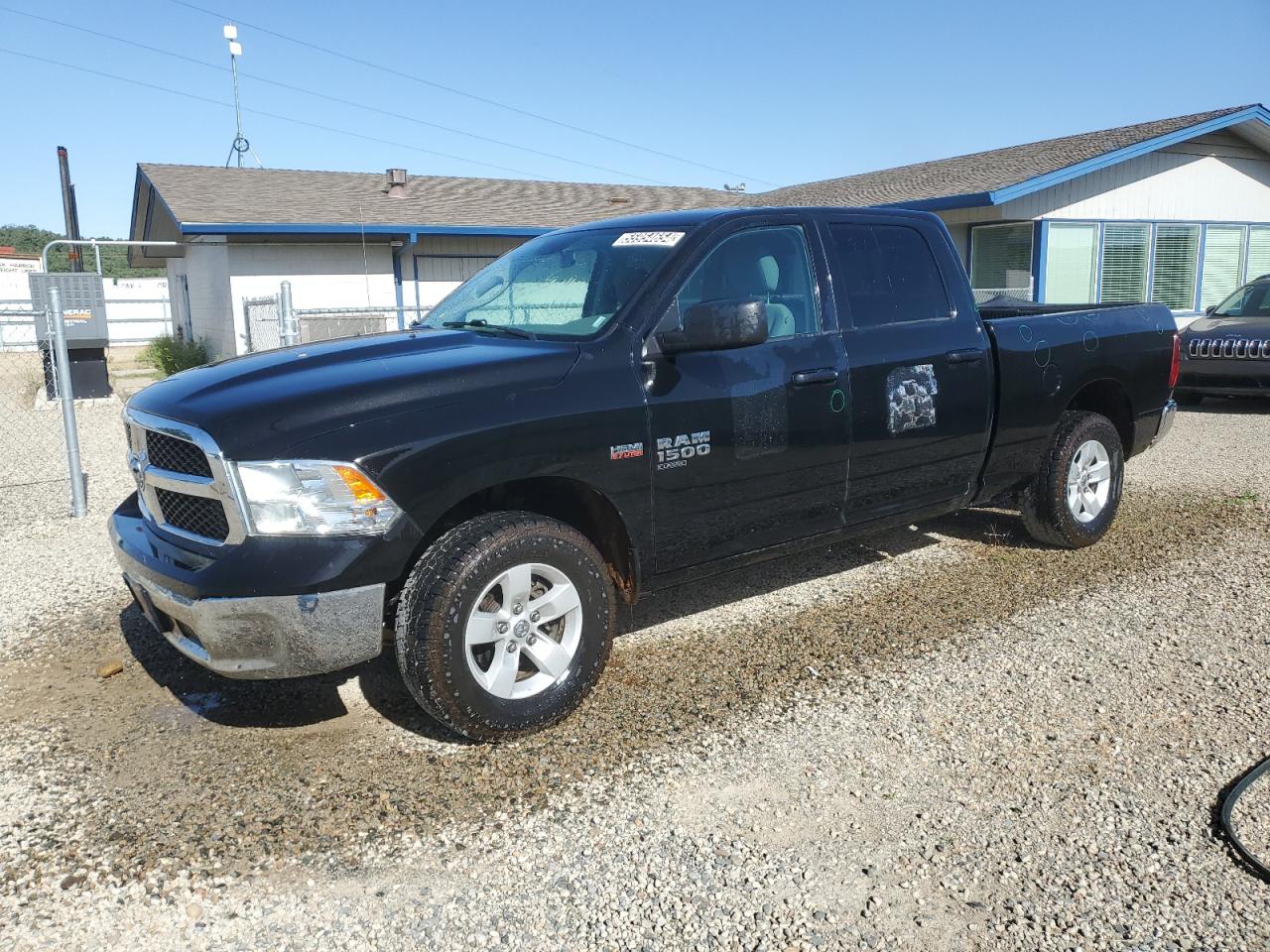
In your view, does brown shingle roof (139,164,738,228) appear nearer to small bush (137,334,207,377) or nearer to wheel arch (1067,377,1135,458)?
small bush (137,334,207,377)

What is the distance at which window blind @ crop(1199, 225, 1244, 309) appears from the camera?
18266 mm

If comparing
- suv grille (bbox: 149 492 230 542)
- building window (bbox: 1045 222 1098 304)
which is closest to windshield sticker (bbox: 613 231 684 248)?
suv grille (bbox: 149 492 230 542)

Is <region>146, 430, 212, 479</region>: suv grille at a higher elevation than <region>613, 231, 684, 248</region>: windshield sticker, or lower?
lower

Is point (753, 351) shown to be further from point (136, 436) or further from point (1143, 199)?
point (1143, 199)

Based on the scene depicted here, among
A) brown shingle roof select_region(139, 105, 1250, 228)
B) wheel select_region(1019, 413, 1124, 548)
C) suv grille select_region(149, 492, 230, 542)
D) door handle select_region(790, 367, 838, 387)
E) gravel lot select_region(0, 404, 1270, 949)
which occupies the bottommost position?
gravel lot select_region(0, 404, 1270, 949)

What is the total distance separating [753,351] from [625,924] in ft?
7.88

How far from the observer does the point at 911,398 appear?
484cm

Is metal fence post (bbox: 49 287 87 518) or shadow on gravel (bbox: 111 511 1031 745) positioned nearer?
shadow on gravel (bbox: 111 511 1031 745)

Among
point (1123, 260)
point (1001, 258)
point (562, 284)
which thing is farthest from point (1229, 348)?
point (562, 284)

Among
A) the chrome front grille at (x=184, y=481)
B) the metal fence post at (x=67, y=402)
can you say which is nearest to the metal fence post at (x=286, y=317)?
the metal fence post at (x=67, y=402)

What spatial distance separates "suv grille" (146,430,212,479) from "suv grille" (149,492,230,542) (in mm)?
57

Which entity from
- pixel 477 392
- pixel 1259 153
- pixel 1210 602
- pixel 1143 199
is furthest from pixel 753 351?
pixel 1259 153

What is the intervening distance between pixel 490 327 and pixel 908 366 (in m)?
2.00

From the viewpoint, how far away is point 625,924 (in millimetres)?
2732
